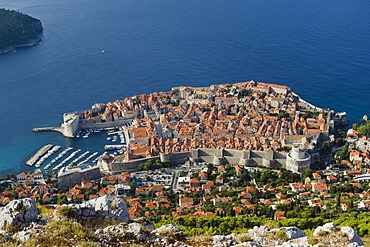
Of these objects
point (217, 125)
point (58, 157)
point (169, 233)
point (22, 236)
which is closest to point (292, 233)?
point (169, 233)

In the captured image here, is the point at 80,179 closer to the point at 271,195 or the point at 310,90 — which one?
the point at 271,195

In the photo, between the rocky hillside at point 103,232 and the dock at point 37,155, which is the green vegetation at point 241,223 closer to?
the rocky hillside at point 103,232

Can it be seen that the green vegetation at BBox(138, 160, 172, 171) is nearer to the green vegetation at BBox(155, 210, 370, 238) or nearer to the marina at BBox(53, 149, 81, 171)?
the marina at BBox(53, 149, 81, 171)

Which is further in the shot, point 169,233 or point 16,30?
point 16,30

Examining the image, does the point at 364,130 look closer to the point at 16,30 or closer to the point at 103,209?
the point at 103,209

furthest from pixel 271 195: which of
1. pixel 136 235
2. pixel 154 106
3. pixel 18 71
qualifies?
pixel 18 71

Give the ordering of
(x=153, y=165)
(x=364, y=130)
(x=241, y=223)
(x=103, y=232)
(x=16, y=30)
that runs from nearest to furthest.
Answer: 1. (x=103, y=232)
2. (x=241, y=223)
3. (x=153, y=165)
4. (x=364, y=130)
5. (x=16, y=30)

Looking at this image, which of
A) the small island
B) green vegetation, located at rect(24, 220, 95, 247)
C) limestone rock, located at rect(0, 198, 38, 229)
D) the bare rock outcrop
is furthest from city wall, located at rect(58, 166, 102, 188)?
the small island

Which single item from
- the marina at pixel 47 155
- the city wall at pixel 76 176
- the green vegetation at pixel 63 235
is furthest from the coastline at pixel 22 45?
the green vegetation at pixel 63 235
